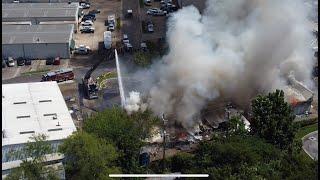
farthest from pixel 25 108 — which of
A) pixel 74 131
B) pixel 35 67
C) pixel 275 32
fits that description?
pixel 275 32

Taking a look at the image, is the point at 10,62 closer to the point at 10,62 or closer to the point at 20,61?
the point at 10,62

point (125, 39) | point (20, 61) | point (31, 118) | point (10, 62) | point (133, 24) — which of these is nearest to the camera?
point (31, 118)

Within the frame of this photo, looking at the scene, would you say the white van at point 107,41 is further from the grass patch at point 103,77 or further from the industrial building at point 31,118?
the industrial building at point 31,118

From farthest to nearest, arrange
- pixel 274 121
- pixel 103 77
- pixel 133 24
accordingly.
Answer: pixel 133 24, pixel 103 77, pixel 274 121

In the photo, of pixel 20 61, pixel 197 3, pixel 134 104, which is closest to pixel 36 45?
pixel 20 61

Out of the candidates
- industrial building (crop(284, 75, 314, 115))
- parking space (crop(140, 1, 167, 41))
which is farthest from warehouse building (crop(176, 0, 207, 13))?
industrial building (crop(284, 75, 314, 115))

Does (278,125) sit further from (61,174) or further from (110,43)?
(110,43)
